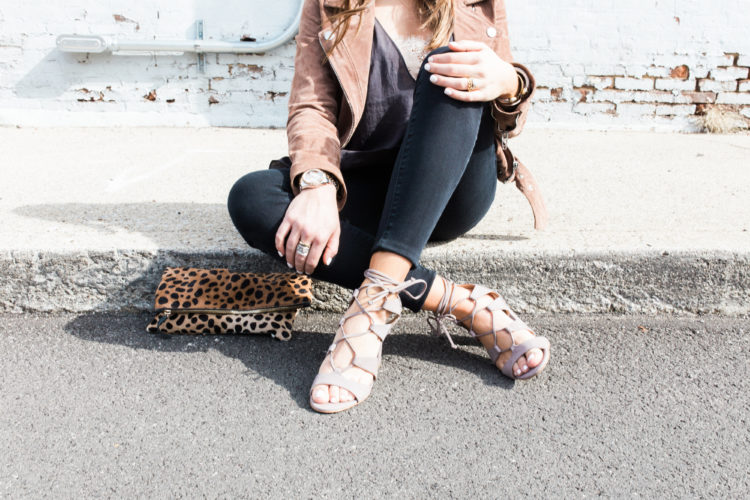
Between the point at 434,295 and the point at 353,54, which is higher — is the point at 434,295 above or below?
below

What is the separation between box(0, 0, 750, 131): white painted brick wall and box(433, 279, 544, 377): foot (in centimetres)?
359

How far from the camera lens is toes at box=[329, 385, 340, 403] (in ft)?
4.77

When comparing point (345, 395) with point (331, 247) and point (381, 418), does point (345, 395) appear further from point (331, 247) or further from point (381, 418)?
point (331, 247)

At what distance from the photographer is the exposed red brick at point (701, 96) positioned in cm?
485

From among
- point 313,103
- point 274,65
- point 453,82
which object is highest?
point 453,82

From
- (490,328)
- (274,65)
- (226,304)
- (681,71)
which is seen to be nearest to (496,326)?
(490,328)

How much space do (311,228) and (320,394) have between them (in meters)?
0.41

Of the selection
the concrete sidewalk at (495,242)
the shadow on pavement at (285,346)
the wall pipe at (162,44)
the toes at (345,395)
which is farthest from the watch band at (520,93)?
the wall pipe at (162,44)

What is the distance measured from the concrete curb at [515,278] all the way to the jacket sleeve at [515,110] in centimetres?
44

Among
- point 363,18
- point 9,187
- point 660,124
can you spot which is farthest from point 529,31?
point 9,187

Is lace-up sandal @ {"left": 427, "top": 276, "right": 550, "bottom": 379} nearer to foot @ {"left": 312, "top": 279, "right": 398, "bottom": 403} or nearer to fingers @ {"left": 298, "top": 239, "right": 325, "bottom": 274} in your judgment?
foot @ {"left": 312, "top": 279, "right": 398, "bottom": 403}

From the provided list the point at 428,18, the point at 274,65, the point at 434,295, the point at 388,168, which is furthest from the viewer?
the point at 274,65

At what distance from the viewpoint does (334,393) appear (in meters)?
1.46

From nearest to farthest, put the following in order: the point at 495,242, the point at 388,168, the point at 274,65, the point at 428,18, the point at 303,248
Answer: the point at 303,248 → the point at 428,18 → the point at 388,168 → the point at 495,242 → the point at 274,65
